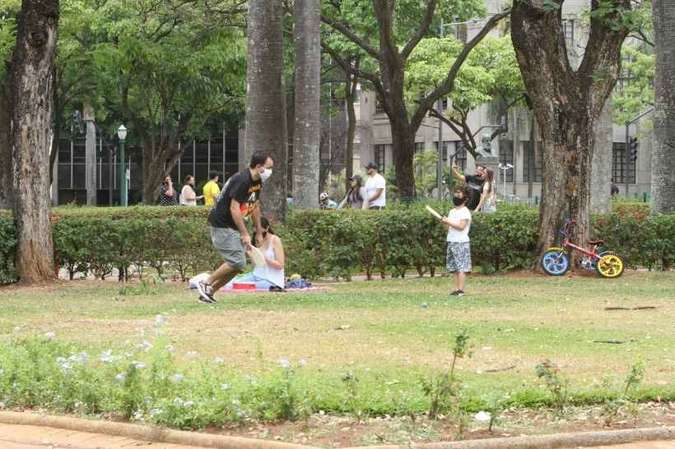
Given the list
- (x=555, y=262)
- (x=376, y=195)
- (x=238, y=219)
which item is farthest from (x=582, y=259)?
(x=238, y=219)

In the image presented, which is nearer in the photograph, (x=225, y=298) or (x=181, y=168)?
(x=225, y=298)

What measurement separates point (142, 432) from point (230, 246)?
7394 mm

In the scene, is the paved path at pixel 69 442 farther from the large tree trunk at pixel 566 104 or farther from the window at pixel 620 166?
the window at pixel 620 166

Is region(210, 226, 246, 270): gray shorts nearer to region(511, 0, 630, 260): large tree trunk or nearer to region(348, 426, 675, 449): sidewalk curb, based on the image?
region(511, 0, 630, 260): large tree trunk

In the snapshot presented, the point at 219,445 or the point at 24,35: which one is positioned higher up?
the point at 24,35

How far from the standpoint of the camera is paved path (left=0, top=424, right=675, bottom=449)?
7324 mm

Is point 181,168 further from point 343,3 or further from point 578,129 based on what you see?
point 578,129

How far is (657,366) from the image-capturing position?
32.1 feet

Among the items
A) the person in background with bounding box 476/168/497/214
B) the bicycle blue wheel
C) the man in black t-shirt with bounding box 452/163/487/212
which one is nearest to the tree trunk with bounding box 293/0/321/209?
the man in black t-shirt with bounding box 452/163/487/212

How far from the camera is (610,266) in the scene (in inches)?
786

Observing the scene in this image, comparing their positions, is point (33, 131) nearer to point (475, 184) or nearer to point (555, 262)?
point (555, 262)

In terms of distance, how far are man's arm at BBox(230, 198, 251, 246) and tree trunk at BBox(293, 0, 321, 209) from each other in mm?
9178

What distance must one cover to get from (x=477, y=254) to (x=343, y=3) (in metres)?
16.3

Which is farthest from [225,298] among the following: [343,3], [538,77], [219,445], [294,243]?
[343,3]
